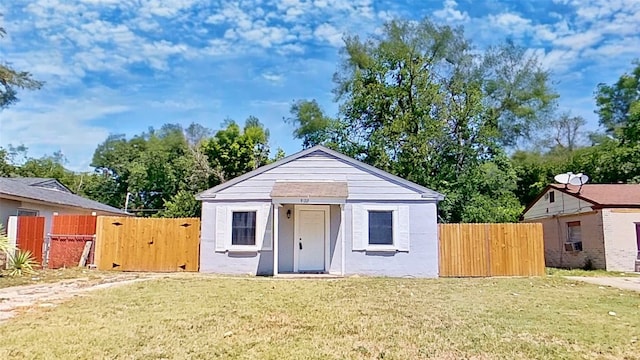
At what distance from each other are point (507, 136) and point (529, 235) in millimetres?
13544

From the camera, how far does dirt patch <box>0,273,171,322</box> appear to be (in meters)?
7.77

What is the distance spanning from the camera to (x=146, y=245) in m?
14.7

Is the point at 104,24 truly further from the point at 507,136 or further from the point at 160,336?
the point at 507,136

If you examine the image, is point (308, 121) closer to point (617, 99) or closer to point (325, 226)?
point (325, 226)

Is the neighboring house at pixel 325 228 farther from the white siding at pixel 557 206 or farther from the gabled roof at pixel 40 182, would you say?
the gabled roof at pixel 40 182

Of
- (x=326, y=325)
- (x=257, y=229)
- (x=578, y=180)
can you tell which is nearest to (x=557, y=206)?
(x=578, y=180)

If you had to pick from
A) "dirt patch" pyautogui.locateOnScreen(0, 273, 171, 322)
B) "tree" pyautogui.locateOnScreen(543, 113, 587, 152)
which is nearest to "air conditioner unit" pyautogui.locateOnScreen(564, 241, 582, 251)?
"dirt patch" pyautogui.locateOnScreen(0, 273, 171, 322)

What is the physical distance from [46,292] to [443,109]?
19900 millimetres

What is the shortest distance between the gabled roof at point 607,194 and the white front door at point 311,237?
34.5ft

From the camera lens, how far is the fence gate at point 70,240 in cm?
1461

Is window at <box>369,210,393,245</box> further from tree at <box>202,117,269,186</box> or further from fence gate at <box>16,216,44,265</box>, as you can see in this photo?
tree at <box>202,117,269,186</box>

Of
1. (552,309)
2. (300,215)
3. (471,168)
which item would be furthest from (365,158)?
(552,309)

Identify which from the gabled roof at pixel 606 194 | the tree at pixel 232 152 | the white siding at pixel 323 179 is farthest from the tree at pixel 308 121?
the gabled roof at pixel 606 194

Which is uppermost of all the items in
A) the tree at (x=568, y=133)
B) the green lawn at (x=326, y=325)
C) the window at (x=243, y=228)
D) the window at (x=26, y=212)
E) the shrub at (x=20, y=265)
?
the tree at (x=568, y=133)
